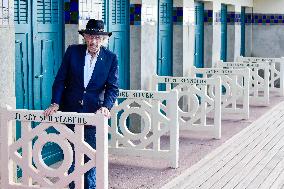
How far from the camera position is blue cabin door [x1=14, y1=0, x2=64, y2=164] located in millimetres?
7348

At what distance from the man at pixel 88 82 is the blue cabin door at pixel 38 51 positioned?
145 centimetres

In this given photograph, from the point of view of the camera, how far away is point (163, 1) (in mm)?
11922

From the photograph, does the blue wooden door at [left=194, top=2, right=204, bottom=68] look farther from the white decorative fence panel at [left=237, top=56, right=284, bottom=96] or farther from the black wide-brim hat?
the black wide-brim hat

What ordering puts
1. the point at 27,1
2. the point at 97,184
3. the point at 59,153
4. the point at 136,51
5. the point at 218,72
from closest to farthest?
the point at 97,184 → the point at 27,1 → the point at 59,153 → the point at 136,51 → the point at 218,72

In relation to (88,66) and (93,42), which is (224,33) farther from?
(93,42)

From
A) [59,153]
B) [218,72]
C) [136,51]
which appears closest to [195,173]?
[59,153]

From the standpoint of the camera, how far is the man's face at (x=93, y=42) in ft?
19.2

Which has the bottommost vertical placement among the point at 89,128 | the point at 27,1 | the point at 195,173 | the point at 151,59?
the point at 195,173

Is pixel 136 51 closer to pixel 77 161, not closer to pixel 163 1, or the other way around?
pixel 163 1

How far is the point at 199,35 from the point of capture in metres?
14.5

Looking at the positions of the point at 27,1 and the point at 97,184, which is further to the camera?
the point at 27,1

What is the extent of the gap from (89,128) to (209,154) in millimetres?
3192

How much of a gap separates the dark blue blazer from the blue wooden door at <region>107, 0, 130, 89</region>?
3586mm

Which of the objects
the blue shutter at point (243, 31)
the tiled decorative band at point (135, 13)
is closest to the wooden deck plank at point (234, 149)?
the tiled decorative band at point (135, 13)
